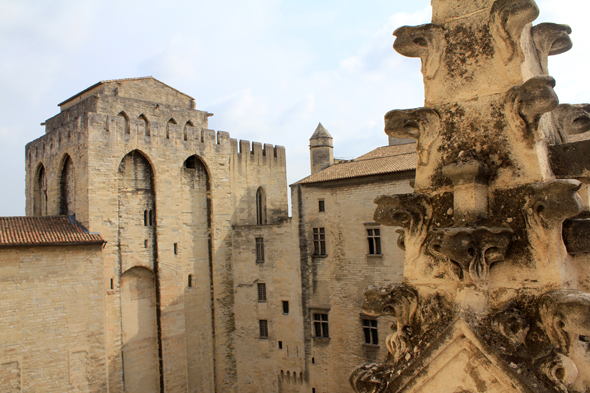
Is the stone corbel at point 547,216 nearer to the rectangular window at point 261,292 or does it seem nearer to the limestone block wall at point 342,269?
the limestone block wall at point 342,269

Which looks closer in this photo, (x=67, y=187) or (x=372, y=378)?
(x=372, y=378)

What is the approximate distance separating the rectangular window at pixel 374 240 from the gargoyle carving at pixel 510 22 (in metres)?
16.4

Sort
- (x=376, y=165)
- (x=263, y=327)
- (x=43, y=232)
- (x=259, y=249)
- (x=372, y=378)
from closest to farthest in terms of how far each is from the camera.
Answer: (x=372, y=378) < (x=43, y=232) < (x=376, y=165) < (x=263, y=327) < (x=259, y=249)

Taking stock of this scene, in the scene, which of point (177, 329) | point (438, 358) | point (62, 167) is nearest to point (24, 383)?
point (177, 329)

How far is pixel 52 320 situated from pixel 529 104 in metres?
18.3

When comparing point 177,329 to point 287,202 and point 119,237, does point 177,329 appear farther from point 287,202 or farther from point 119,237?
point 287,202

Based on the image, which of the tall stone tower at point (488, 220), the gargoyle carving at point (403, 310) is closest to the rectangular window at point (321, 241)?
the tall stone tower at point (488, 220)

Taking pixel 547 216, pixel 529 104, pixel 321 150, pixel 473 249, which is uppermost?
pixel 321 150

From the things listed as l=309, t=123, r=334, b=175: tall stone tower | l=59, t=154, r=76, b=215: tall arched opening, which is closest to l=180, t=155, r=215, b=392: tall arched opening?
l=59, t=154, r=76, b=215: tall arched opening

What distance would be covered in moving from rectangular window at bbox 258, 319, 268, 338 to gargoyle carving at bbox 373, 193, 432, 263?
20.3 m

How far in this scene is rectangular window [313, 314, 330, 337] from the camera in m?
20.5

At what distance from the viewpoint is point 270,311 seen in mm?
22016

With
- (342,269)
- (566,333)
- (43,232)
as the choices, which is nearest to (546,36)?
(566,333)

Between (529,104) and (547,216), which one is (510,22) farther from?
(547,216)
